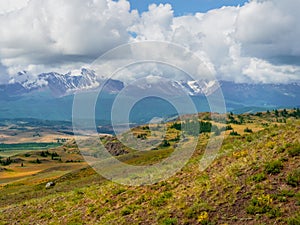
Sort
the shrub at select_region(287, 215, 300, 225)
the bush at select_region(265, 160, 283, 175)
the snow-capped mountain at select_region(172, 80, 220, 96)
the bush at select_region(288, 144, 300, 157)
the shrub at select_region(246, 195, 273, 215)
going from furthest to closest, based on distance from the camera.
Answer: the snow-capped mountain at select_region(172, 80, 220, 96), the bush at select_region(288, 144, 300, 157), the bush at select_region(265, 160, 283, 175), the shrub at select_region(246, 195, 273, 215), the shrub at select_region(287, 215, 300, 225)

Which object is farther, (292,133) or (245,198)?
(292,133)

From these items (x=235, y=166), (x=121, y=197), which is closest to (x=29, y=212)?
(x=121, y=197)

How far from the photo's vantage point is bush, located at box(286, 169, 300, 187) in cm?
1959

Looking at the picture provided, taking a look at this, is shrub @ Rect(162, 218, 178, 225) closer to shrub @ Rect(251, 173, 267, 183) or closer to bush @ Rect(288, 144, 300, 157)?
shrub @ Rect(251, 173, 267, 183)

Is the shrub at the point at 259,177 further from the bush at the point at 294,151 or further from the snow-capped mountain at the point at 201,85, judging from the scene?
the snow-capped mountain at the point at 201,85

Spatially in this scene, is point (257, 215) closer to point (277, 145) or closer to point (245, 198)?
point (245, 198)

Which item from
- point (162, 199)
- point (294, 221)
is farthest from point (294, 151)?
point (162, 199)

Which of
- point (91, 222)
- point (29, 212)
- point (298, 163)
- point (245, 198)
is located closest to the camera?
point (245, 198)

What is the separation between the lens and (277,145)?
84.3 ft

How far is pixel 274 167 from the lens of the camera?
2188 cm

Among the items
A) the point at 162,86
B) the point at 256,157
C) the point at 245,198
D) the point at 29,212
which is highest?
the point at 162,86

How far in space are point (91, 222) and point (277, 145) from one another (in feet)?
47.4

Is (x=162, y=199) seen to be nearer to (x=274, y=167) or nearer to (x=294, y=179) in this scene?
(x=274, y=167)

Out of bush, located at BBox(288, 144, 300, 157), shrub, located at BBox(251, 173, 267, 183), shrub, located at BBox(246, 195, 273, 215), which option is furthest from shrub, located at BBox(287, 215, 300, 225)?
bush, located at BBox(288, 144, 300, 157)
